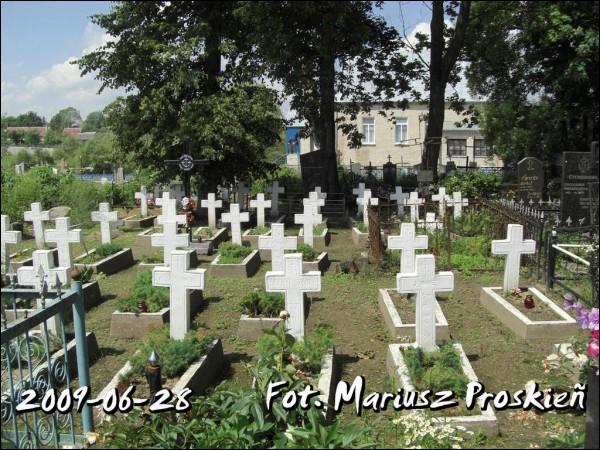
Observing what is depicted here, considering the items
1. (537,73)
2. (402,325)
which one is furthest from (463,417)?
(537,73)

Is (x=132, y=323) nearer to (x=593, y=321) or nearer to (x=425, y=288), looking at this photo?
(x=425, y=288)

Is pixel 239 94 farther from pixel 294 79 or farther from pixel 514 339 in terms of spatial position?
pixel 514 339

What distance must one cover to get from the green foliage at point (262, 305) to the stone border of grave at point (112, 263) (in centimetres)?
435

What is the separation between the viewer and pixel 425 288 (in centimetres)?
648

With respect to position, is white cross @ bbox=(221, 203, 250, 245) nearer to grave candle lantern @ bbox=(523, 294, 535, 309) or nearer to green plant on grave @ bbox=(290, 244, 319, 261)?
green plant on grave @ bbox=(290, 244, 319, 261)

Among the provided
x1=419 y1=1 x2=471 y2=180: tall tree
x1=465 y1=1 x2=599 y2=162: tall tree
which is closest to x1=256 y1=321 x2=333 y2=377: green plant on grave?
x1=419 y1=1 x2=471 y2=180: tall tree

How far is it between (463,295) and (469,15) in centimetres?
1653

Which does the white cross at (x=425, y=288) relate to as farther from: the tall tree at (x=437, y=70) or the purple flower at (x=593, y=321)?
the tall tree at (x=437, y=70)

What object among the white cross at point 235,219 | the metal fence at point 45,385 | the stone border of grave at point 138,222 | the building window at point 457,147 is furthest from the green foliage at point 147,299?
the building window at point 457,147

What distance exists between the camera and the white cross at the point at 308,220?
14.2 meters

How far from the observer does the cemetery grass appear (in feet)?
17.1

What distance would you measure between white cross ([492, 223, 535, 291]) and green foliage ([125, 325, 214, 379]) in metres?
4.94

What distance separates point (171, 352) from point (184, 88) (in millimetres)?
14376

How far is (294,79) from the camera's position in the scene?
2002 cm
